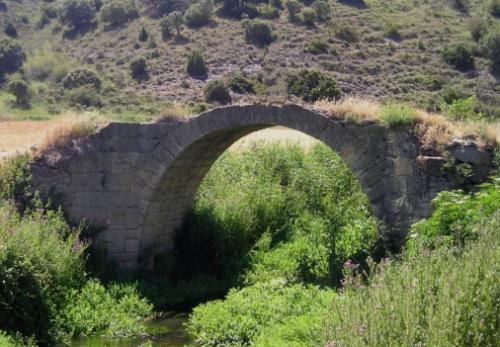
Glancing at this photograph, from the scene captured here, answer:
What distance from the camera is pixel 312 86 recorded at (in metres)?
28.3

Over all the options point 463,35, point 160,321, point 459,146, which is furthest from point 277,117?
point 463,35

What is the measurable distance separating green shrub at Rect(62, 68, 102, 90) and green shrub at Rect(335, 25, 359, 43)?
12.2 meters

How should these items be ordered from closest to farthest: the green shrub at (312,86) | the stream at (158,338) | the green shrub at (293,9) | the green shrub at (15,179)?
the stream at (158,338)
the green shrub at (15,179)
the green shrub at (312,86)
the green shrub at (293,9)

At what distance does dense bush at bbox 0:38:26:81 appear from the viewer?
40.2m

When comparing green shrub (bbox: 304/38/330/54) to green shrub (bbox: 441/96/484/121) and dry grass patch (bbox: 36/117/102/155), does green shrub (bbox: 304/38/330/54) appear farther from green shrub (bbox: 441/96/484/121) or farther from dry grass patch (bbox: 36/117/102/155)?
dry grass patch (bbox: 36/117/102/155)

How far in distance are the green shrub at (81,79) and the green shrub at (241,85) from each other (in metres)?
8.11

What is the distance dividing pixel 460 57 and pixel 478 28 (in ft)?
9.27

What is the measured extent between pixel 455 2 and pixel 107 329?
3610 cm

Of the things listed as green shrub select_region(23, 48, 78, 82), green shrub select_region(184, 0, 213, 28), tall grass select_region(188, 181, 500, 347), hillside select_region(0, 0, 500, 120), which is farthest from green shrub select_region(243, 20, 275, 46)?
tall grass select_region(188, 181, 500, 347)

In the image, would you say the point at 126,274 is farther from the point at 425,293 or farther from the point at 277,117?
the point at 425,293

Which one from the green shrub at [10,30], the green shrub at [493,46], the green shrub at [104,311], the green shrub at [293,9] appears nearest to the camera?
the green shrub at [104,311]

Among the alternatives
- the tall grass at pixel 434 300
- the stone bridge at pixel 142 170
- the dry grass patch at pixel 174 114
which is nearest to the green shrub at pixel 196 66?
the stone bridge at pixel 142 170

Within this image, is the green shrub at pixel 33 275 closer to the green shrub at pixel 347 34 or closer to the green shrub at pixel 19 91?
the green shrub at pixel 19 91

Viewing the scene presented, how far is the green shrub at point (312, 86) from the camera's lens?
25.0 m
